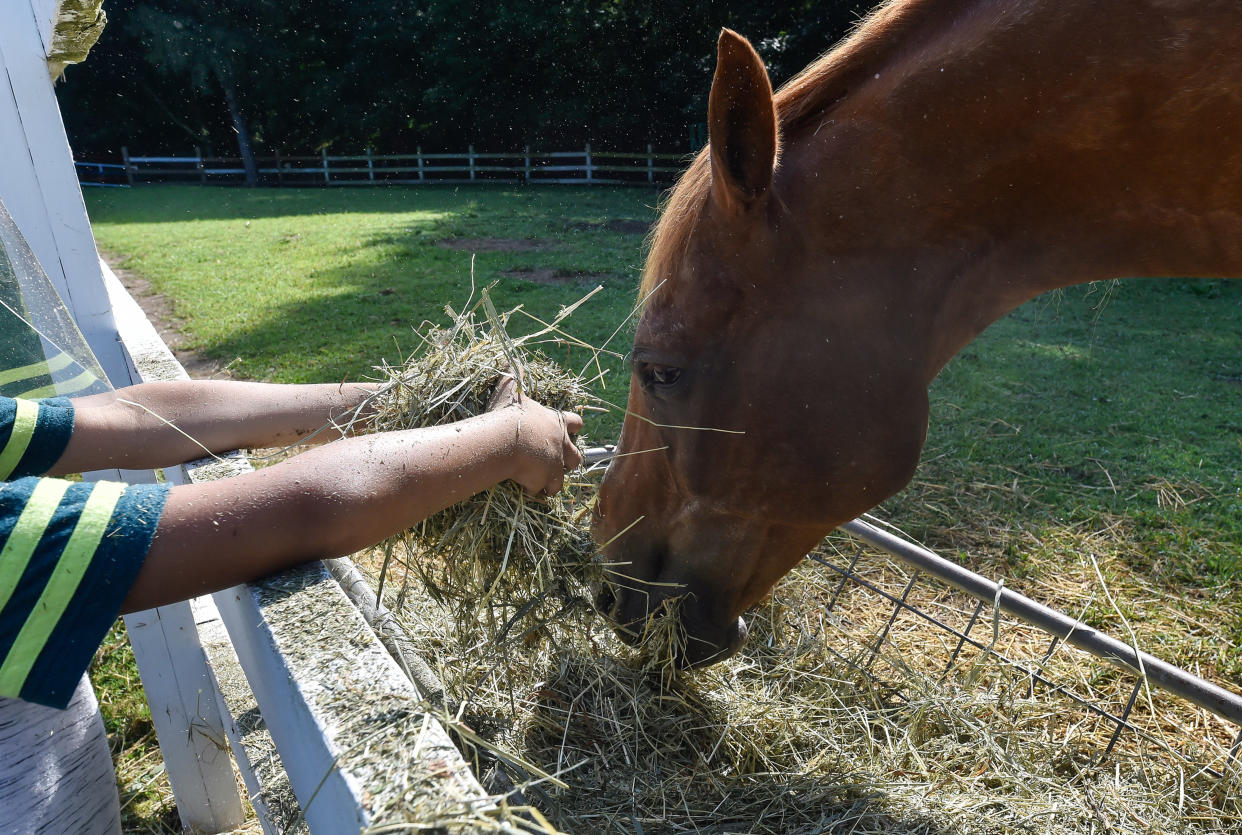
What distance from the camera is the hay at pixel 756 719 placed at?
1.68 m

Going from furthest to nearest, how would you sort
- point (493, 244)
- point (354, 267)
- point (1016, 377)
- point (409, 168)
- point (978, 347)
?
point (409, 168), point (493, 244), point (354, 267), point (978, 347), point (1016, 377)

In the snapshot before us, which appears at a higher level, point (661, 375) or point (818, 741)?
point (661, 375)

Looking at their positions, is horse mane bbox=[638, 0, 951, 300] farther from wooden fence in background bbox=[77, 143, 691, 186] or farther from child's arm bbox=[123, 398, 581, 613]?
wooden fence in background bbox=[77, 143, 691, 186]

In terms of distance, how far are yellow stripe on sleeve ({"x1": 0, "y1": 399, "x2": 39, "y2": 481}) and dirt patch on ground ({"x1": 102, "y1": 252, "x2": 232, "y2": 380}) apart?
330cm

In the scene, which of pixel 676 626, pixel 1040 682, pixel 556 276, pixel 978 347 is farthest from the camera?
pixel 556 276

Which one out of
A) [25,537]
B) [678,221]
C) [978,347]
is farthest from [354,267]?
[25,537]

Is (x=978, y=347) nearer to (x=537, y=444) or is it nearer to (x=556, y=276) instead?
(x=556, y=276)

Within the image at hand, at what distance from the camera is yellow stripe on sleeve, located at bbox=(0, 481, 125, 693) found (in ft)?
2.81

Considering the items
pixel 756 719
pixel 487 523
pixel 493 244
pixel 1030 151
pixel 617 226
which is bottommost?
pixel 617 226

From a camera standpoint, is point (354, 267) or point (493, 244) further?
point (493, 244)

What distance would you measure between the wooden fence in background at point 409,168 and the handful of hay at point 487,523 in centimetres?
1740

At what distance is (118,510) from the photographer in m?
0.91

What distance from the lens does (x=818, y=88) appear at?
1.62m

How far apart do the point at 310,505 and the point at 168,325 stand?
294 inches
